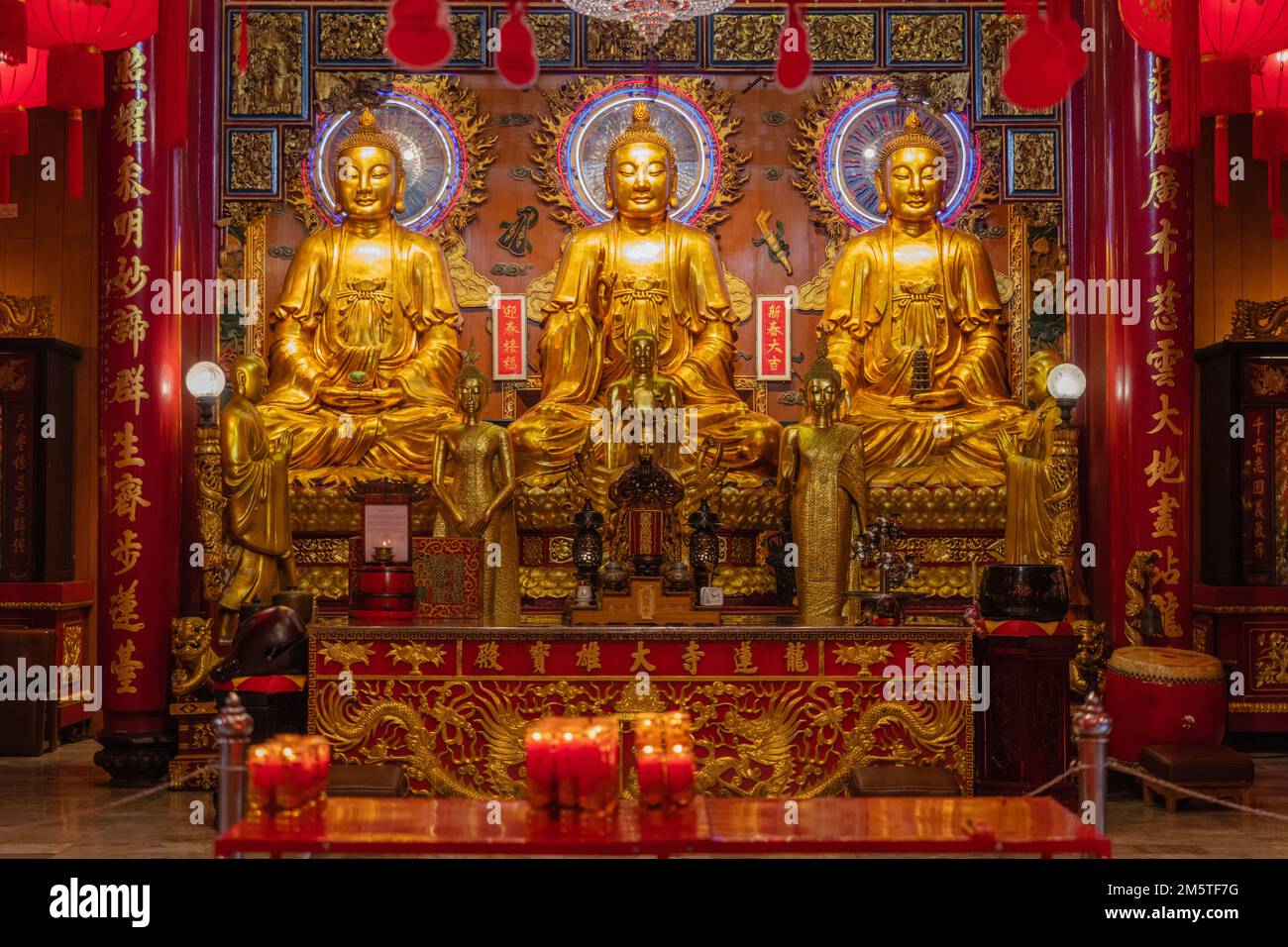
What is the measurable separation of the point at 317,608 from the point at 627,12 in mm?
2957

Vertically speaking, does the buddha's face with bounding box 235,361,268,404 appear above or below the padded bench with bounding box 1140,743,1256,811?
above

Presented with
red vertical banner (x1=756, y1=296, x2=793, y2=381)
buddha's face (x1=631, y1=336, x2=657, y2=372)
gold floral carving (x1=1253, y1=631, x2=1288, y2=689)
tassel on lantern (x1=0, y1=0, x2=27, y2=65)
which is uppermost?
tassel on lantern (x1=0, y1=0, x2=27, y2=65)

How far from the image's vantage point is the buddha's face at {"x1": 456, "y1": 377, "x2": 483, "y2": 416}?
252 inches

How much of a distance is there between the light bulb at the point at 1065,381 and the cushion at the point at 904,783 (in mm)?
2042

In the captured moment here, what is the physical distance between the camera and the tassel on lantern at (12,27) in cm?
445

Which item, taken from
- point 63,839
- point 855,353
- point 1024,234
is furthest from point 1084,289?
point 63,839

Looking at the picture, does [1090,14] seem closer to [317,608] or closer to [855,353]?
[855,353]

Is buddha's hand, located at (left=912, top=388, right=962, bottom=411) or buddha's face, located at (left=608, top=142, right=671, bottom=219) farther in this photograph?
buddha's face, located at (left=608, top=142, right=671, bottom=219)

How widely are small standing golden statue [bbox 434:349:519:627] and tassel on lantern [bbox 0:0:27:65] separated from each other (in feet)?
7.93

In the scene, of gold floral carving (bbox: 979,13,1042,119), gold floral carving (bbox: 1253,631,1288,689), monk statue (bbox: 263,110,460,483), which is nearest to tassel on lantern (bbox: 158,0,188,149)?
monk statue (bbox: 263,110,460,483)

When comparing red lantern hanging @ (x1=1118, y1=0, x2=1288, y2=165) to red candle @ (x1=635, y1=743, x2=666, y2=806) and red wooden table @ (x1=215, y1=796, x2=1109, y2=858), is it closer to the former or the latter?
red wooden table @ (x1=215, y1=796, x2=1109, y2=858)

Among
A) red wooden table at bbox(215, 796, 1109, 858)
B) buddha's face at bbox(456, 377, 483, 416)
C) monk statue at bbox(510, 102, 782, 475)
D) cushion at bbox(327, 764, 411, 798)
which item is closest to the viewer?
red wooden table at bbox(215, 796, 1109, 858)

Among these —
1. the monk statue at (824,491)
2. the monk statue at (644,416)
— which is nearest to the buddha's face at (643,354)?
the monk statue at (644,416)

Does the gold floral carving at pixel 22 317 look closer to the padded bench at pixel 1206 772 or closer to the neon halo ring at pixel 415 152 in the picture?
the neon halo ring at pixel 415 152
